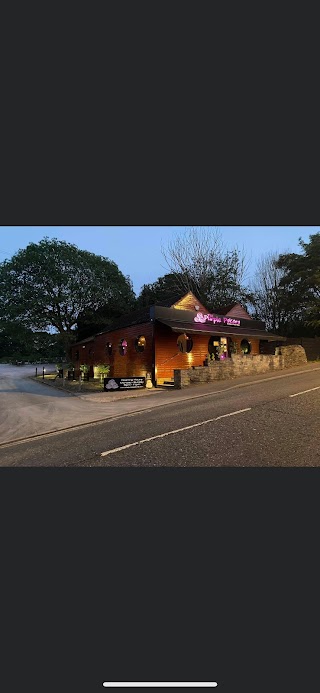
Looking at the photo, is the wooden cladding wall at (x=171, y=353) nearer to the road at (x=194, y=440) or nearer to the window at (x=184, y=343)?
the window at (x=184, y=343)

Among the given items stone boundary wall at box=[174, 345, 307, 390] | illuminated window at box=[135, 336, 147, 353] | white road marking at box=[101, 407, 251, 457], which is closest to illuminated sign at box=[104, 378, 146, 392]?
stone boundary wall at box=[174, 345, 307, 390]

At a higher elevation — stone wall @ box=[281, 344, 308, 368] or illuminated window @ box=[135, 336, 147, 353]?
illuminated window @ box=[135, 336, 147, 353]

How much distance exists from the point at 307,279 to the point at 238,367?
13.0 meters

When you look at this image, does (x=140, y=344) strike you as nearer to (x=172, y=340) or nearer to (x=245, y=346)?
(x=172, y=340)

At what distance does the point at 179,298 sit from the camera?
18.6 meters

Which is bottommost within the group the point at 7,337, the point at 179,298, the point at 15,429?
the point at 15,429

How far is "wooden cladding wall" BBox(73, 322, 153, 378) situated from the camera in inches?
638

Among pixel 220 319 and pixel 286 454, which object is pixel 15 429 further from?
pixel 220 319

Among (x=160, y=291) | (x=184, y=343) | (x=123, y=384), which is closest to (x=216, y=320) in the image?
(x=184, y=343)

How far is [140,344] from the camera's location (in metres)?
16.8

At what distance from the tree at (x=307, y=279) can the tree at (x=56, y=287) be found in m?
15.4

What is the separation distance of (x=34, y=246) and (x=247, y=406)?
24.2 m

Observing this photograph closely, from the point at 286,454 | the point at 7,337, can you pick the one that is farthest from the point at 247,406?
the point at 7,337

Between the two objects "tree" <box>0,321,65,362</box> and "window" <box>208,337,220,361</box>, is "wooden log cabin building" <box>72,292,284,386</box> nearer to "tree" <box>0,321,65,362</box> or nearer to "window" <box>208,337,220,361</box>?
"window" <box>208,337,220,361</box>
